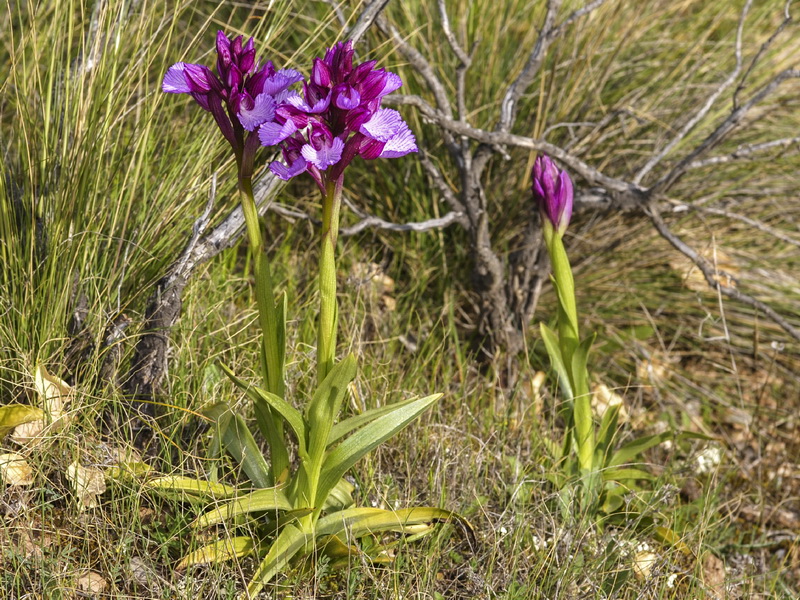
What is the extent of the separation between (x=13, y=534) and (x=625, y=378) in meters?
1.84

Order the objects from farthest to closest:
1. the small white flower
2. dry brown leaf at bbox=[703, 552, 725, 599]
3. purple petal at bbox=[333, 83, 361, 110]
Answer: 1. the small white flower
2. dry brown leaf at bbox=[703, 552, 725, 599]
3. purple petal at bbox=[333, 83, 361, 110]

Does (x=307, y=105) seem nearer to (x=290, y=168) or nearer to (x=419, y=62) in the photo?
(x=290, y=168)

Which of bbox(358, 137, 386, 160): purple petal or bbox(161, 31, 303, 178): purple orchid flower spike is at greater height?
bbox(161, 31, 303, 178): purple orchid flower spike

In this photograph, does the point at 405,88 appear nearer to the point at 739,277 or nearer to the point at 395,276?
the point at 395,276

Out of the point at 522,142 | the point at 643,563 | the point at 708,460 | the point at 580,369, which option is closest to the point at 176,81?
the point at 580,369

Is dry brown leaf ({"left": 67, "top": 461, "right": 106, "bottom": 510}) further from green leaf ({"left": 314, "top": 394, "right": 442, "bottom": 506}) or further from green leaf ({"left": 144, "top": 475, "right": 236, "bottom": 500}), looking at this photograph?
green leaf ({"left": 314, "top": 394, "right": 442, "bottom": 506})

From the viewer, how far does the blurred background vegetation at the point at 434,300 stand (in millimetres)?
1554

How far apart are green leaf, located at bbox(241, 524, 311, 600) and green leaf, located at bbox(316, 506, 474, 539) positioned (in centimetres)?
6

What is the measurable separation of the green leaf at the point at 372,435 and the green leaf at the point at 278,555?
0.12 metres

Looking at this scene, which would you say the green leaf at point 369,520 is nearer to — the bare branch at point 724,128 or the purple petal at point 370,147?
the purple petal at point 370,147

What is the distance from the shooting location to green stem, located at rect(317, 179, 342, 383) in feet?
4.33

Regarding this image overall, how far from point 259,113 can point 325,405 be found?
502 millimetres

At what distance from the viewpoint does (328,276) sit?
1354 millimetres

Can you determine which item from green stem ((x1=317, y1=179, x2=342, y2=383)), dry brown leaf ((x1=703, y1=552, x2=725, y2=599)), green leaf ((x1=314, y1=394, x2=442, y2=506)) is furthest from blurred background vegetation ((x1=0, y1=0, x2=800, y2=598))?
green stem ((x1=317, y1=179, x2=342, y2=383))
